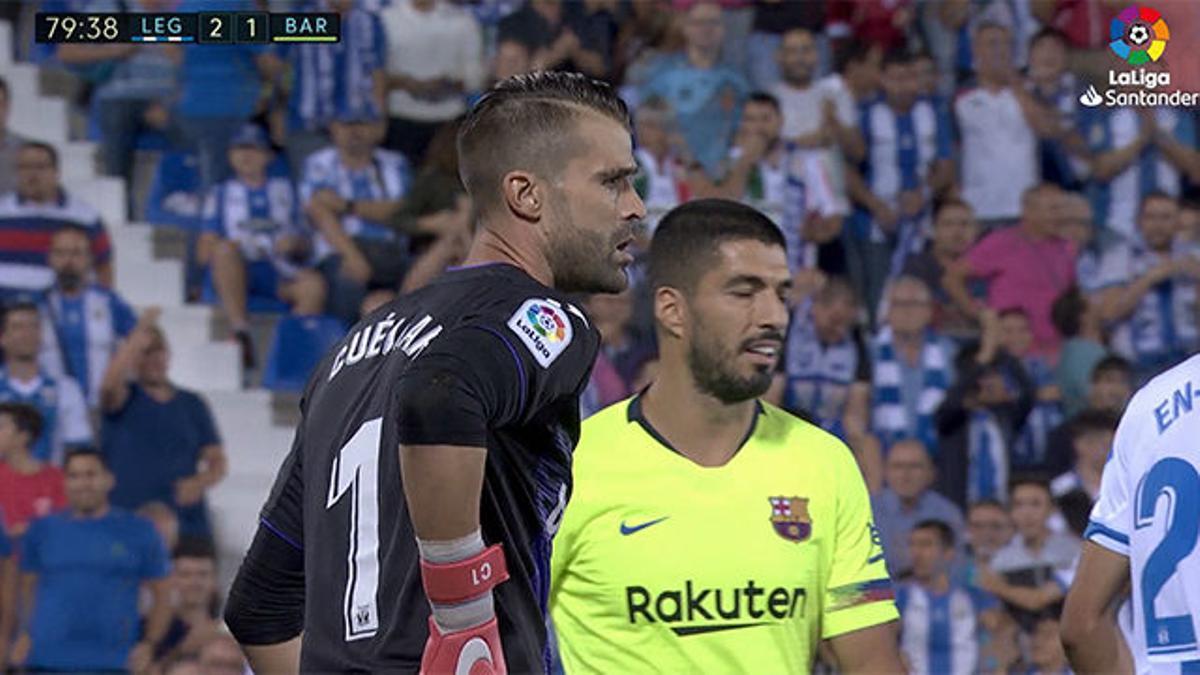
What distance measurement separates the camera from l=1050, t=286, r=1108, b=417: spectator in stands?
12.5 metres

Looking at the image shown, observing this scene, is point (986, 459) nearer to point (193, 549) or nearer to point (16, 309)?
point (193, 549)

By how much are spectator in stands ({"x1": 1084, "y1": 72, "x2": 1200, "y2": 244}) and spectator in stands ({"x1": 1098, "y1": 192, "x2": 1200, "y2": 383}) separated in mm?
268

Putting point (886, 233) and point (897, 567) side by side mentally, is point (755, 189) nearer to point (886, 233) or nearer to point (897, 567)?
point (886, 233)

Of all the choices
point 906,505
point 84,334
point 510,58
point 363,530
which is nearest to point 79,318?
point 84,334

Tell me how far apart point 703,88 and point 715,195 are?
825 millimetres

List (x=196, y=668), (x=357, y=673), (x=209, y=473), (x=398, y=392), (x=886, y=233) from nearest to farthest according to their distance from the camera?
(x=398, y=392)
(x=357, y=673)
(x=196, y=668)
(x=209, y=473)
(x=886, y=233)

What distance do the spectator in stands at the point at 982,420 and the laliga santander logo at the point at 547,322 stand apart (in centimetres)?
801

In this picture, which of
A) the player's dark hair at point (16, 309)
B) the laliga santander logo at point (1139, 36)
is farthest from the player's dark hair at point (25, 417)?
the laliga santander logo at point (1139, 36)

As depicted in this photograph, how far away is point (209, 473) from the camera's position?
37.8ft

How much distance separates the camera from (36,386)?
37.0ft

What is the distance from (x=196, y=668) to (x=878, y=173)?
522cm

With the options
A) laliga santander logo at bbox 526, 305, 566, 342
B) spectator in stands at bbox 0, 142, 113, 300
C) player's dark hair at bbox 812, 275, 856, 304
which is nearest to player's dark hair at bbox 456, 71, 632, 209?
laliga santander logo at bbox 526, 305, 566, 342

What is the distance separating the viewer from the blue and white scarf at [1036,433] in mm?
12000

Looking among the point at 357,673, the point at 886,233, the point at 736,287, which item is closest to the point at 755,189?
the point at 886,233
